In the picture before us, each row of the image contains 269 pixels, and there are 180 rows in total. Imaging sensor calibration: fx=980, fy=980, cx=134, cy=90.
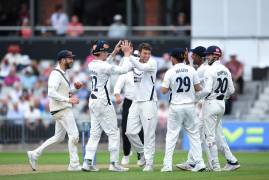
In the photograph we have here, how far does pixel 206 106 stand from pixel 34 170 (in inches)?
153

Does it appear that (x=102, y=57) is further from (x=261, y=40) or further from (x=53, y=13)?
(x=53, y=13)

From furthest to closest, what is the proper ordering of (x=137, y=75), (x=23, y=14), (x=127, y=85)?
(x=23, y=14), (x=127, y=85), (x=137, y=75)

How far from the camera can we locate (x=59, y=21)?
37.3 metres

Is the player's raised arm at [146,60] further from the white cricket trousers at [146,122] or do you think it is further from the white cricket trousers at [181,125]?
the white cricket trousers at [181,125]

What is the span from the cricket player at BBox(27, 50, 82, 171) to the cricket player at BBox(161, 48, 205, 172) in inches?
78.1

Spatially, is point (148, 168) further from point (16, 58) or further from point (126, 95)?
point (16, 58)

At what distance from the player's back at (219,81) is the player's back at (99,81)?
208 cm

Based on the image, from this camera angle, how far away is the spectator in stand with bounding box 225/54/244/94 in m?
33.7

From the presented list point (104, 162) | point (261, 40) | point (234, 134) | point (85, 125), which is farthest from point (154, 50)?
point (85, 125)

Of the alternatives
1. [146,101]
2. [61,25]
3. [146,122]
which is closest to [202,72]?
[146,101]

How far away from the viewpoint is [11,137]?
31.1 metres

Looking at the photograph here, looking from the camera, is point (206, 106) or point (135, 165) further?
point (135, 165)

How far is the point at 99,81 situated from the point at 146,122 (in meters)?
1.29

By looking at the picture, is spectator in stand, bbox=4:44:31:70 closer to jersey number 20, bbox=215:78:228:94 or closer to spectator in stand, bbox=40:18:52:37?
spectator in stand, bbox=40:18:52:37
